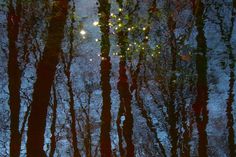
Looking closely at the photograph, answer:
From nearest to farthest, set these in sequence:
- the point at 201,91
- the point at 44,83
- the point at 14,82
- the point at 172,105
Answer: the point at 44,83, the point at 14,82, the point at 201,91, the point at 172,105

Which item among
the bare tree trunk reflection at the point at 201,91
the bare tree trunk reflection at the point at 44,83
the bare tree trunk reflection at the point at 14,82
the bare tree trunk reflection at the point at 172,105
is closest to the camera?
the bare tree trunk reflection at the point at 44,83

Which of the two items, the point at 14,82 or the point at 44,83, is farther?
the point at 14,82

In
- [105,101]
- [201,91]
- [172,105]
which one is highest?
[172,105]

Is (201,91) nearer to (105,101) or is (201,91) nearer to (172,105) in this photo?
(172,105)

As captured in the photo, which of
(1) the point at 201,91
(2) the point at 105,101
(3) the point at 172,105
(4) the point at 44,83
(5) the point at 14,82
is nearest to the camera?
(4) the point at 44,83

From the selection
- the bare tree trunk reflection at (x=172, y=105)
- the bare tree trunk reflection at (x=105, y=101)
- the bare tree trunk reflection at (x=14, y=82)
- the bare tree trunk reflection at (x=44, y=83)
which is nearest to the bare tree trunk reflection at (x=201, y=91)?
the bare tree trunk reflection at (x=172, y=105)

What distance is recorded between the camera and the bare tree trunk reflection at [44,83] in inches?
336

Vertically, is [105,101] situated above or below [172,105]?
below

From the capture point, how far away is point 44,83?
8758mm

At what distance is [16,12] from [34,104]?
7.50m

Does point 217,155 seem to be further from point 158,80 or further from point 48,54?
point 48,54

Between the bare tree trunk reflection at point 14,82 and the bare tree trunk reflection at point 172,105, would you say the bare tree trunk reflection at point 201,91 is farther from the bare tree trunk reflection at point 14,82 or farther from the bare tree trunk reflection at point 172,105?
the bare tree trunk reflection at point 14,82

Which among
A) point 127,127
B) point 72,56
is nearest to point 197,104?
point 127,127

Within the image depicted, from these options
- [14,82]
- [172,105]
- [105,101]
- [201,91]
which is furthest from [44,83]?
[172,105]
